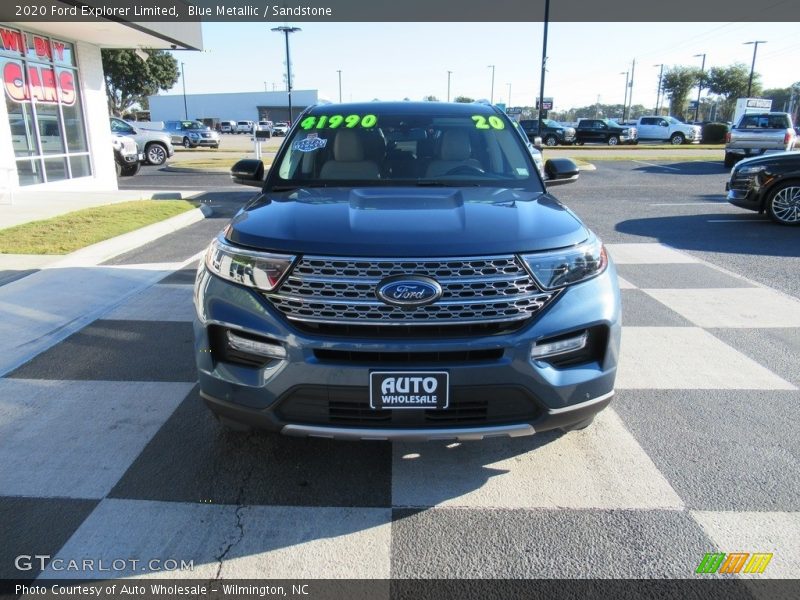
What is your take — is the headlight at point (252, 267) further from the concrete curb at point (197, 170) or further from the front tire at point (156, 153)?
the front tire at point (156, 153)

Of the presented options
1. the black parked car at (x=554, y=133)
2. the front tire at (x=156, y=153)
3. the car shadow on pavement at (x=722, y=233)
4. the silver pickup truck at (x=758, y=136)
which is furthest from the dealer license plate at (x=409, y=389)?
the black parked car at (x=554, y=133)

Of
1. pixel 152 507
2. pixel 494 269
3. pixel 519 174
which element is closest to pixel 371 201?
pixel 494 269

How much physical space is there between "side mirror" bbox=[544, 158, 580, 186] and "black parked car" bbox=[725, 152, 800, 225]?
23.1ft

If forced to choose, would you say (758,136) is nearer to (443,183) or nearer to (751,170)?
(751,170)

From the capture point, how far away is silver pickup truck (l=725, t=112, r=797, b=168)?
20.5 m

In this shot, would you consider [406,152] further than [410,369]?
Yes

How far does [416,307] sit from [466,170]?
1.67m

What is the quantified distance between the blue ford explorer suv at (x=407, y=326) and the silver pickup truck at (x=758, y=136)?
846 inches

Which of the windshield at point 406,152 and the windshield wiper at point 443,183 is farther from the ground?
the windshield at point 406,152

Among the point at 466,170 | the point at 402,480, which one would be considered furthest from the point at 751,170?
the point at 402,480

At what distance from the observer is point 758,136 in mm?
20562

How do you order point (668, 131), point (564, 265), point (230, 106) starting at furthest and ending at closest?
point (230, 106), point (668, 131), point (564, 265)

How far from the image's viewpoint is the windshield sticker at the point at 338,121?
4.21 meters

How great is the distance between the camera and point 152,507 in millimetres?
2754
